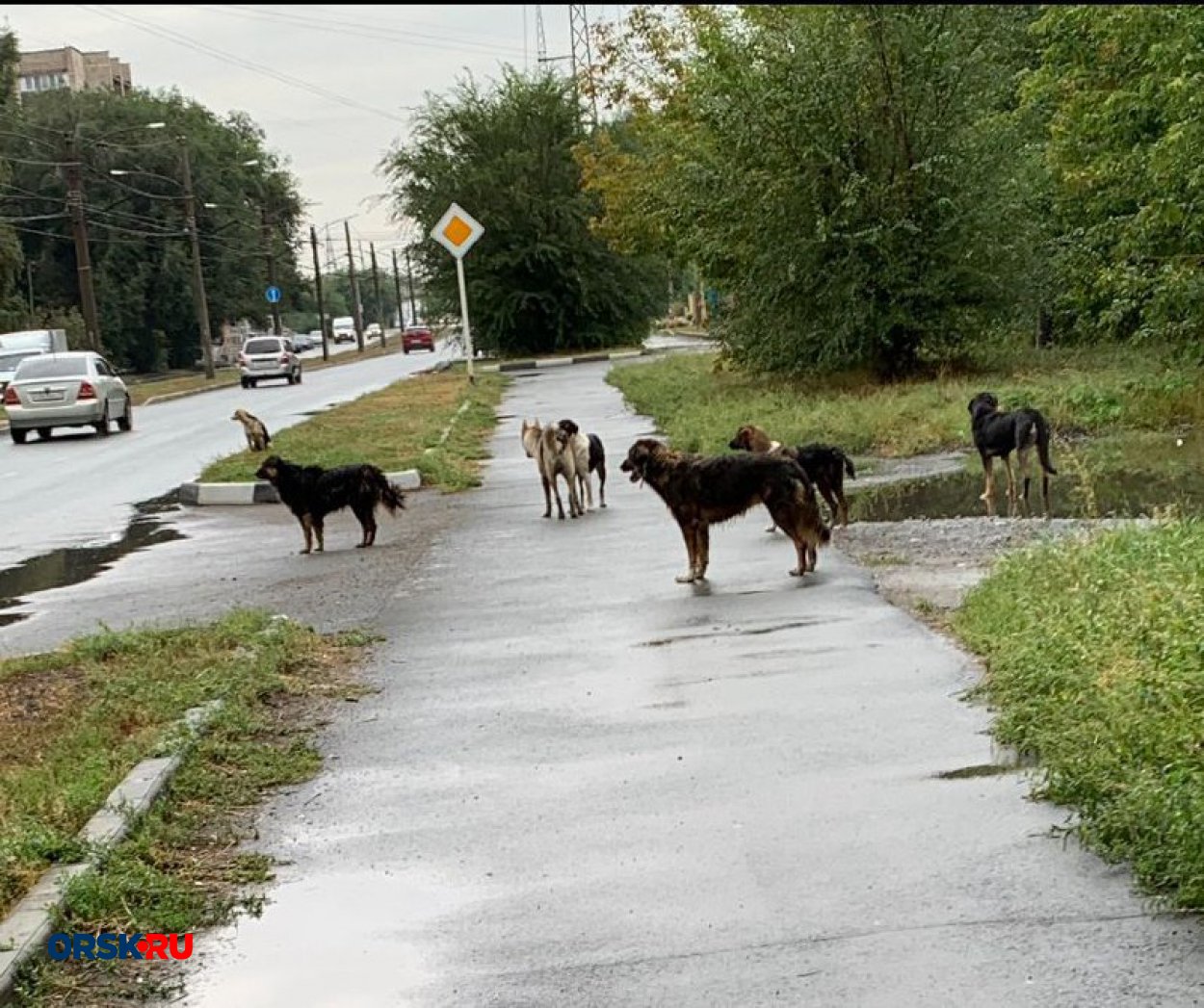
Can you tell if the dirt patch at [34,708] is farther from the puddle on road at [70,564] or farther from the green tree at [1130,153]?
the green tree at [1130,153]

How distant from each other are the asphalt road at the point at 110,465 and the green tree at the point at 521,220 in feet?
42.4

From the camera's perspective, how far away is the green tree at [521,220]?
56.4 metres

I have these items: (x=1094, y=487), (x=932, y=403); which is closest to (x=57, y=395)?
(x=932, y=403)

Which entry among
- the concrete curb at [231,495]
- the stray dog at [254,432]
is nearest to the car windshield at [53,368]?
the stray dog at [254,432]

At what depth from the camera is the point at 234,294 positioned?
10281 cm

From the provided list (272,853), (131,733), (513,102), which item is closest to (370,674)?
(131,733)

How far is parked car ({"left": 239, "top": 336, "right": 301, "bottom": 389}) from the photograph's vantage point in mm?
54094

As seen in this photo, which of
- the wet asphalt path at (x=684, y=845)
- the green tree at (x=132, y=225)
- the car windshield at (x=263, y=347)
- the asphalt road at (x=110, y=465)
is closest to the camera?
the wet asphalt path at (x=684, y=845)

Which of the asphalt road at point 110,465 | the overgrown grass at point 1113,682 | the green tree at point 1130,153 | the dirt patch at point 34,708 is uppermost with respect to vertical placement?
the green tree at point 1130,153

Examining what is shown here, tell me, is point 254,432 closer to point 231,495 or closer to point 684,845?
point 231,495

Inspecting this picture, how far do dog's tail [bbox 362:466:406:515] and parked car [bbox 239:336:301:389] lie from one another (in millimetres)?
40738

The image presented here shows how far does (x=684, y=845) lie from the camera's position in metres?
5.56

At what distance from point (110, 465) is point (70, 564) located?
11.0 metres

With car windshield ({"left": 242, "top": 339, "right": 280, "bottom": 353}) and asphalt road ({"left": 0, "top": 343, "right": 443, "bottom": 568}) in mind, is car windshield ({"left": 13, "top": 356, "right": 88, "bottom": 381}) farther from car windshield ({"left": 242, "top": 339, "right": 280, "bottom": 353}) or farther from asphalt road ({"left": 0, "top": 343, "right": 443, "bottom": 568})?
car windshield ({"left": 242, "top": 339, "right": 280, "bottom": 353})
